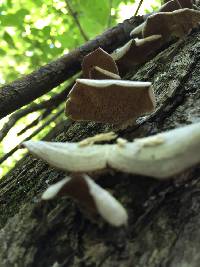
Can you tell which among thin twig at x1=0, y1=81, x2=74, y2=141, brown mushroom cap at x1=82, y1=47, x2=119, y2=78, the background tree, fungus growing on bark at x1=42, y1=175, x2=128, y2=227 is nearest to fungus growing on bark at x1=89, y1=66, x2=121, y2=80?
brown mushroom cap at x1=82, y1=47, x2=119, y2=78

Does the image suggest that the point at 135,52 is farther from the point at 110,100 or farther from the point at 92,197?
the point at 92,197

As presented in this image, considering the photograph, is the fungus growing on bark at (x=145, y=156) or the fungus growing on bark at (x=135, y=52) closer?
the fungus growing on bark at (x=145, y=156)

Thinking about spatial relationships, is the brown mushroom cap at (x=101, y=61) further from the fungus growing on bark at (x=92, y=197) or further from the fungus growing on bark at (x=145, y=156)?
the fungus growing on bark at (x=92, y=197)

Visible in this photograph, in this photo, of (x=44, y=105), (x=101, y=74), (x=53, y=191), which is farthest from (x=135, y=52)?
(x=53, y=191)

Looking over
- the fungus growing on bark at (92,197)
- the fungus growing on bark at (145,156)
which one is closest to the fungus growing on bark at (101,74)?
the fungus growing on bark at (145,156)

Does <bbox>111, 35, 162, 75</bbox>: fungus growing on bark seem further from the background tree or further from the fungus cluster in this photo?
the background tree

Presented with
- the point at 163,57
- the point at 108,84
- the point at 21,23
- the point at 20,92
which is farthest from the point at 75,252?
the point at 21,23
